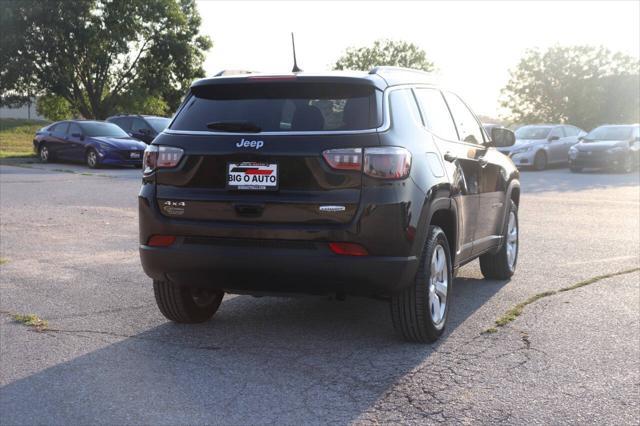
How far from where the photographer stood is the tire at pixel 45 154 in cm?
2836

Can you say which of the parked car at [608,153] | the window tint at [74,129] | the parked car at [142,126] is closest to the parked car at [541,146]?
the parked car at [608,153]

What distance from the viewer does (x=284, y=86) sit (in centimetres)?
557

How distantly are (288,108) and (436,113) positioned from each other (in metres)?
1.49

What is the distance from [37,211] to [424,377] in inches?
404

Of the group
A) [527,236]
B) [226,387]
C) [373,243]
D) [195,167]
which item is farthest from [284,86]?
[527,236]

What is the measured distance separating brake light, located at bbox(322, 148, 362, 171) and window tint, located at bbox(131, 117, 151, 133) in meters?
24.4

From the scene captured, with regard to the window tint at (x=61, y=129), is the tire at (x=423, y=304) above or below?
below

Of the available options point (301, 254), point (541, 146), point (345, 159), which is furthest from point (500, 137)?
point (541, 146)

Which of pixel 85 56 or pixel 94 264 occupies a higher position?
pixel 85 56

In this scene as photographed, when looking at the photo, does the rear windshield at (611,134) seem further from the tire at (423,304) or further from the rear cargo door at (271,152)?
the rear cargo door at (271,152)

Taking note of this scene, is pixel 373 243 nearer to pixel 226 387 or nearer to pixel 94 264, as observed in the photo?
pixel 226 387

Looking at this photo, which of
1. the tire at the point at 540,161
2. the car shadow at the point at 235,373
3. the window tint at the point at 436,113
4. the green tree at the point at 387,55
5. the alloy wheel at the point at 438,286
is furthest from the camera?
the green tree at the point at 387,55

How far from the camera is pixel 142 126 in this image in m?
29.0

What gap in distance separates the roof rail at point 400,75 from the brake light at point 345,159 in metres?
0.76
